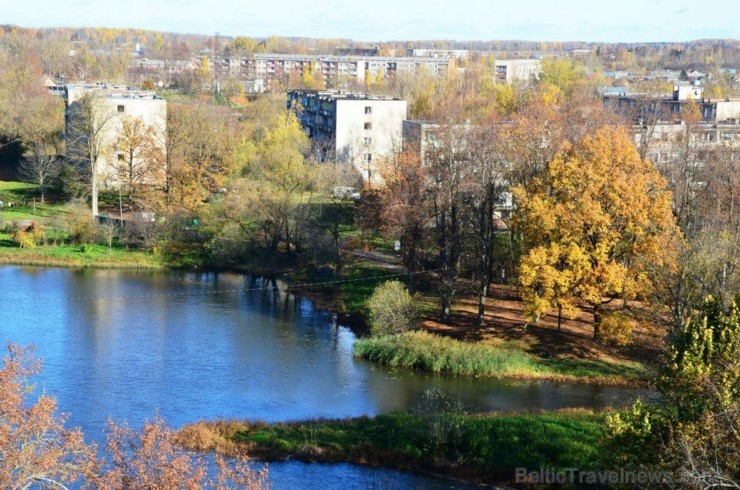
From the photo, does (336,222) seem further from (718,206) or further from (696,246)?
(696,246)

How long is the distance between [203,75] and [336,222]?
69.0m

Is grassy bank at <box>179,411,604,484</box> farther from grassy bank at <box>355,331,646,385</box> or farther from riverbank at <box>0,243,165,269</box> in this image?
riverbank at <box>0,243,165,269</box>

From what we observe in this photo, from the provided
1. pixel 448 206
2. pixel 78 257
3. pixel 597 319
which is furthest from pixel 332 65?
pixel 597 319

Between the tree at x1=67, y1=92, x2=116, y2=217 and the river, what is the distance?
9.82 m

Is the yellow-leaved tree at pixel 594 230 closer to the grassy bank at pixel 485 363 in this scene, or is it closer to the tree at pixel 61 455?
the grassy bank at pixel 485 363

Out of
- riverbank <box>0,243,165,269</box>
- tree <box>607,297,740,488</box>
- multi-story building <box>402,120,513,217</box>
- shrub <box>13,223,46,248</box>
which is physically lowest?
riverbank <box>0,243,165,269</box>

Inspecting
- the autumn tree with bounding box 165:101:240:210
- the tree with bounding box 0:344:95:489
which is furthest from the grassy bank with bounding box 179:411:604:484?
the autumn tree with bounding box 165:101:240:210

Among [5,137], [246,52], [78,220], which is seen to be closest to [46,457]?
[78,220]

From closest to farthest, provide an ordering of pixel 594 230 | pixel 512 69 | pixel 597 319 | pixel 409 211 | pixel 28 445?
pixel 28 445, pixel 594 230, pixel 597 319, pixel 409 211, pixel 512 69

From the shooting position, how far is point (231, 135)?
48.7 metres

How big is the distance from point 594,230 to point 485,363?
15.0 feet

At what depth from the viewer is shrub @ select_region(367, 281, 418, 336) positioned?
86.4 ft

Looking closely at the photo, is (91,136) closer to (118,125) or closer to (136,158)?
(136,158)

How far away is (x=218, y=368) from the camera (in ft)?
77.8
